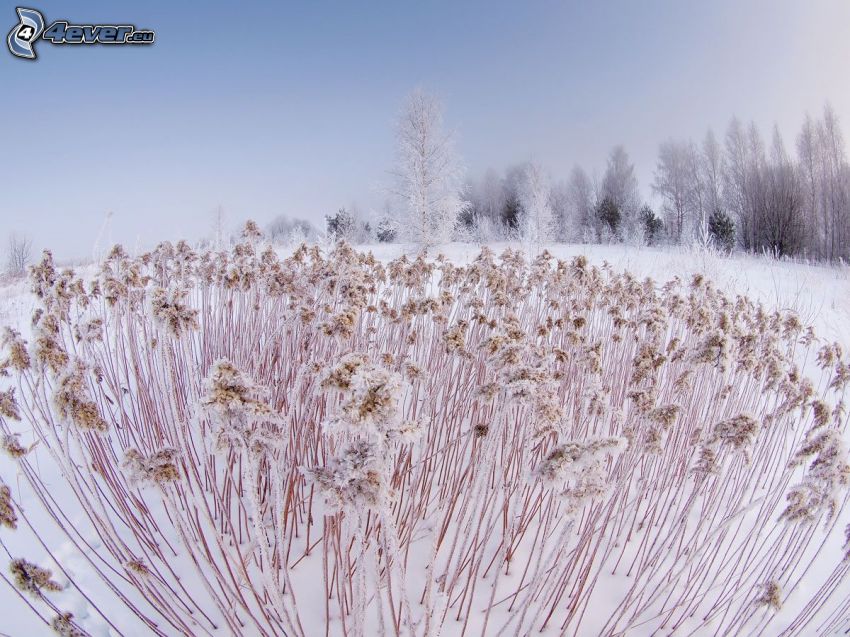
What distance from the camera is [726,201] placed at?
104 ft

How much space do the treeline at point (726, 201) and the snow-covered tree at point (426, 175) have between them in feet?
7.27

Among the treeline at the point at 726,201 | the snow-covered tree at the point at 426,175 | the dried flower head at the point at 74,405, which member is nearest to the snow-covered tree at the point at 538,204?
the treeline at the point at 726,201

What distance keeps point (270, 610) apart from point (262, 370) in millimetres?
1908

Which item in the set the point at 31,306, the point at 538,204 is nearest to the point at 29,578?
the point at 31,306

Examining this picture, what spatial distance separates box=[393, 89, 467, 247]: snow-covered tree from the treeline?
2.22 meters

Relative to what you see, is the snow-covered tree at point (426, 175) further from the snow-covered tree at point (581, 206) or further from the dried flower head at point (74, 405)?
the dried flower head at point (74, 405)

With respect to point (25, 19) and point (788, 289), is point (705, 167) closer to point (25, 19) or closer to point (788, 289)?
point (788, 289)

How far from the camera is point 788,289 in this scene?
12.5m

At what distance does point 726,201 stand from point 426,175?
22923 millimetres

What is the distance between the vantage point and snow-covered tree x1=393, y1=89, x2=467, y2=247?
22.5m

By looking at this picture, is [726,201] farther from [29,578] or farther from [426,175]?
[29,578]

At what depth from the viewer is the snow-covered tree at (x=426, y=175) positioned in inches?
885

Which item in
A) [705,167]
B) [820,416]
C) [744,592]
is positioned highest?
[705,167]

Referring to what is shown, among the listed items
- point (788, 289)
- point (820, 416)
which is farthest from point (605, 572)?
point (788, 289)
